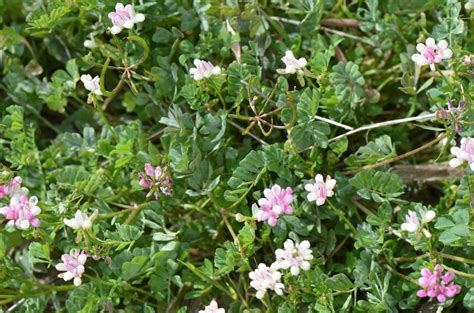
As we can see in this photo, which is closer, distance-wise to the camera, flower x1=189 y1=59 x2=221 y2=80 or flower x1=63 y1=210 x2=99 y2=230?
flower x1=63 y1=210 x2=99 y2=230

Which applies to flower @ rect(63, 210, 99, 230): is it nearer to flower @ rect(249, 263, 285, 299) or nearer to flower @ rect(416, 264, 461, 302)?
flower @ rect(249, 263, 285, 299)

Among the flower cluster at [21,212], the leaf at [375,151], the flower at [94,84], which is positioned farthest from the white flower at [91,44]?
the leaf at [375,151]

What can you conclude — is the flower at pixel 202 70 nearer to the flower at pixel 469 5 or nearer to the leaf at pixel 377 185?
the leaf at pixel 377 185

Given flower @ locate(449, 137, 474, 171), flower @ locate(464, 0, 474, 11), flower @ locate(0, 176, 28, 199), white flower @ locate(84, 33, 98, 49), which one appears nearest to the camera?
flower @ locate(449, 137, 474, 171)

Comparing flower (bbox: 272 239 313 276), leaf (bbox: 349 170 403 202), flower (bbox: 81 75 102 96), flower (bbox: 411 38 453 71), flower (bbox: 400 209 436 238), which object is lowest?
flower (bbox: 272 239 313 276)

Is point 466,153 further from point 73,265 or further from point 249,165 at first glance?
point 73,265

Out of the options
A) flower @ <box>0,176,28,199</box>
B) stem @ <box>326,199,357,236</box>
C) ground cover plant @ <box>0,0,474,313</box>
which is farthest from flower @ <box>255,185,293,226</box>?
flower @ <box>0,176,28,199</box>

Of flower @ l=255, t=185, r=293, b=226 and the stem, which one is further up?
flower @ l=255, t=185, r=293, b=226
